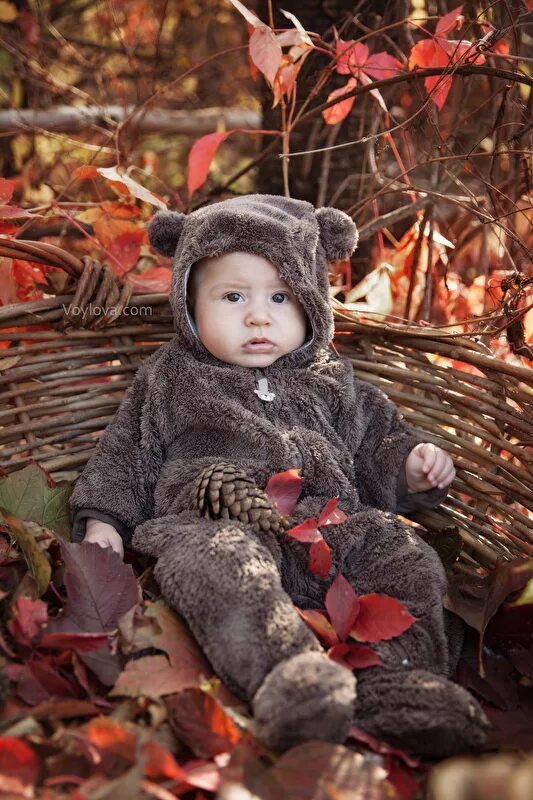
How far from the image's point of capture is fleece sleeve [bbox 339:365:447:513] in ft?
5.10

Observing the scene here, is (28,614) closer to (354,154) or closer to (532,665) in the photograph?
(532,665)

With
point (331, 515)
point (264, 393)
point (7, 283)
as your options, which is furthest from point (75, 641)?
point (7, 283)

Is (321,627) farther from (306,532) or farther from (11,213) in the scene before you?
(11,213)

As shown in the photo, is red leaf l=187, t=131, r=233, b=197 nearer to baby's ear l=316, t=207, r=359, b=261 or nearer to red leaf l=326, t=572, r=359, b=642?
baby's ear l=316, t=207, r=359, b=261

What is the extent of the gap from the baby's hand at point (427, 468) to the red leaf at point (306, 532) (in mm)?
308

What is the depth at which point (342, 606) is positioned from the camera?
1.24m

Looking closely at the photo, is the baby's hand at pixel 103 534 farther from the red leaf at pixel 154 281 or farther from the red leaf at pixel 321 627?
the red leaf at pixel 154 281

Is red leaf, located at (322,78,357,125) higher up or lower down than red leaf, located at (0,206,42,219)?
higher up

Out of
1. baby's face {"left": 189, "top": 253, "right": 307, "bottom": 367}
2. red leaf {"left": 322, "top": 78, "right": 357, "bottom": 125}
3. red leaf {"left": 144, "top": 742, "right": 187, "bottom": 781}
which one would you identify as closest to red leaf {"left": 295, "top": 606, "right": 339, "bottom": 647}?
red leaf {"left": 144, "top": 742, "right": 187, "bottom": 781}

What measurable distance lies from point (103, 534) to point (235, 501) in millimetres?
276

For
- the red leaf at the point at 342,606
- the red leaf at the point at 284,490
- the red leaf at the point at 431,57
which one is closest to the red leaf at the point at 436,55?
the red leaf at the point at 431,57

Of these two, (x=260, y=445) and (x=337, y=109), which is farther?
(x=337, y=109)

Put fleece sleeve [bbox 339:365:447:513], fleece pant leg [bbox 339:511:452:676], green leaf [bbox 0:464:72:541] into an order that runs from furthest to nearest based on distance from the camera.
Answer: fleece sleeve [bbox 339:365:447:513] < green leaf [bbox 0:464:72:541] < fleece pant leg [bbox 339:511:452:676]

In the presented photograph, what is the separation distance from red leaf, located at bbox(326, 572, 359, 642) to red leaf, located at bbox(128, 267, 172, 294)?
32.9 inches
